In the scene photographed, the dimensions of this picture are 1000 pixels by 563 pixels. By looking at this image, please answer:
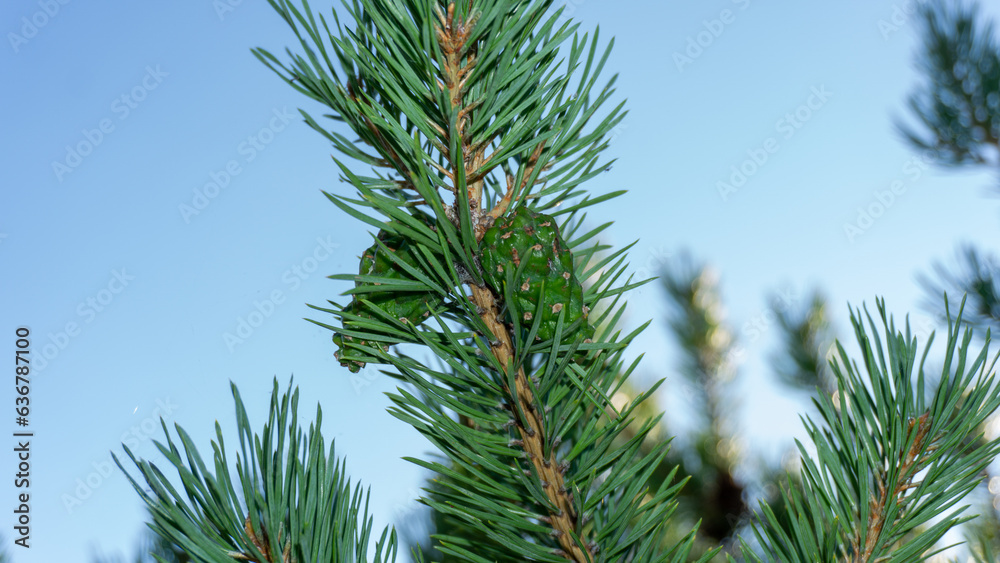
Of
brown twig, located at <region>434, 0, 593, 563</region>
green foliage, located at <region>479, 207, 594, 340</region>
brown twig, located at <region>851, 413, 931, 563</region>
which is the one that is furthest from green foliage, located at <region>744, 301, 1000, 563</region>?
green foliage, located at <region>479, 207, 594, 340</region>

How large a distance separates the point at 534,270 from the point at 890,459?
0.36m

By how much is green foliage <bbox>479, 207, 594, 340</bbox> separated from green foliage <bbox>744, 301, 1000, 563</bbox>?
0.25m

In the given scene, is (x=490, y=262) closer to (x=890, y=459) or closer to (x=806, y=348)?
(x=890, y=459)

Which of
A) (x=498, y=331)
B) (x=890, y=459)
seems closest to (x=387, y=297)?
(x=498, y=331)

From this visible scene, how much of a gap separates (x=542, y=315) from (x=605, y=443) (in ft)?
0.47

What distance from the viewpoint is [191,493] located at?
1.40 ft

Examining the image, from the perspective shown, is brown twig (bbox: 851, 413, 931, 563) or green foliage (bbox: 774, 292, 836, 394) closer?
brown twig (bbox: 851, 413, 931, 563)

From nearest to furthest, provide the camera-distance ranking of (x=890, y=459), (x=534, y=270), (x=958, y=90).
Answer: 1. (x=534, y=270)
2. (x=890, y=459)
3. (x=958, y=90)

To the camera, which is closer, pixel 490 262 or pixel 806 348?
pixel 490 262

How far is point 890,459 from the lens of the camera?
1.75 feet

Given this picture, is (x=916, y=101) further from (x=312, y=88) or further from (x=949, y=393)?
(x=312, y=88)

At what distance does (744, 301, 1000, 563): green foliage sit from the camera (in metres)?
0.53

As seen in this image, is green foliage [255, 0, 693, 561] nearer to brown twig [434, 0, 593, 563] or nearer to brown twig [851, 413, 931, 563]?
brown twig [434, 0, 593, 563]

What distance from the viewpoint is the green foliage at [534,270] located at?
427mm
